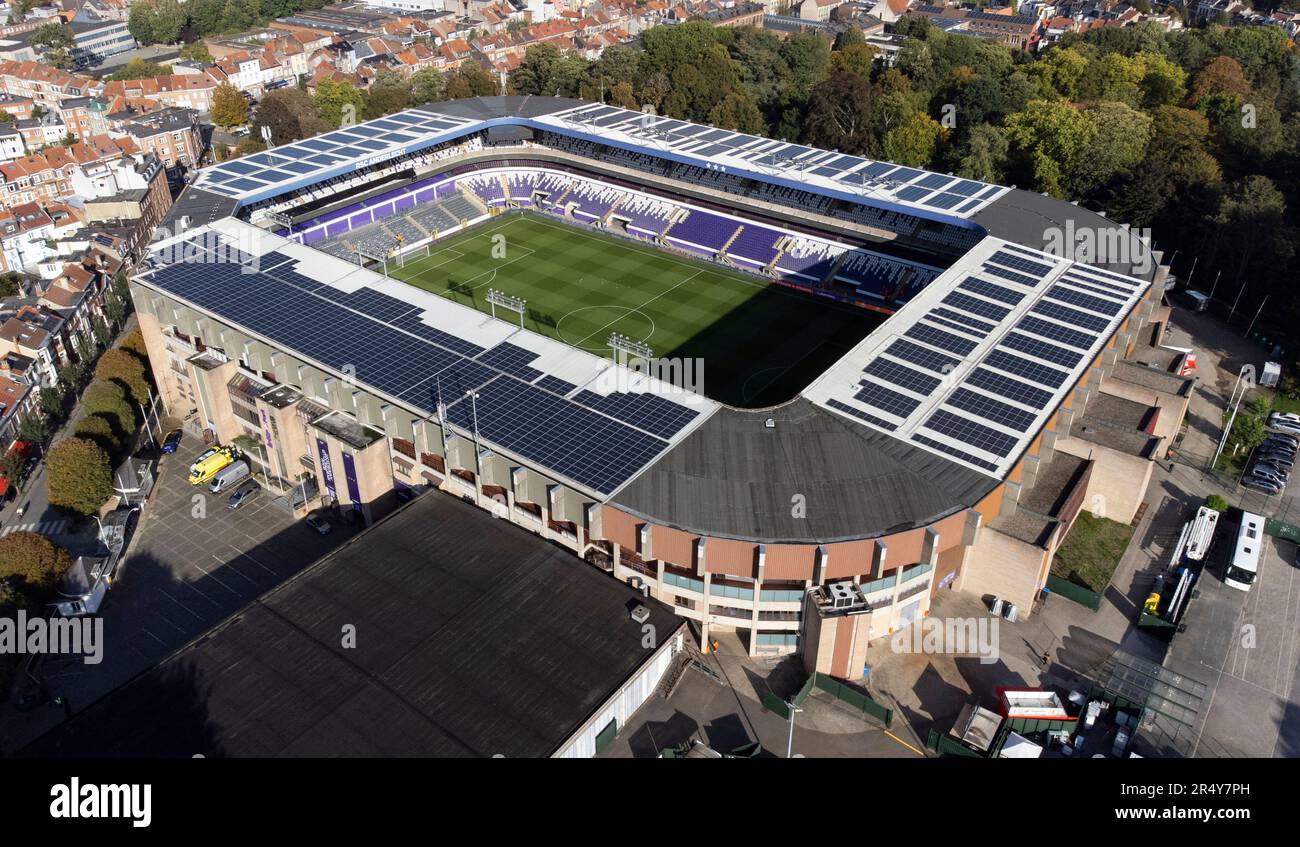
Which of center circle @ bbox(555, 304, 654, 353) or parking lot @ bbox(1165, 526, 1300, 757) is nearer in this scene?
parking lot @ bbox(1165, 526, 1300, 757)

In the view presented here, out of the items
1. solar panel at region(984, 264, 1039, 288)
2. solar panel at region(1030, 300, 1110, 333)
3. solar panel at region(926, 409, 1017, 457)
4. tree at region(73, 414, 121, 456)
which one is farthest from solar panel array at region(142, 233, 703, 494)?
solar panel at region(984, 264, 1039, 288)

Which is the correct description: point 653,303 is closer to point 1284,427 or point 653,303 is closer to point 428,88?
point 1284,427

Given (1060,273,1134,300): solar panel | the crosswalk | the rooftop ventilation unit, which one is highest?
(1060,273,1134,300): solar panel

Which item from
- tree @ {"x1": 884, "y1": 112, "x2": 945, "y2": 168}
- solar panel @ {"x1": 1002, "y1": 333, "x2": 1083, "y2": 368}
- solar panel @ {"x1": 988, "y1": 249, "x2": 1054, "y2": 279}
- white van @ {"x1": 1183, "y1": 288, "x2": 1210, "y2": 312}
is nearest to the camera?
solar panel @ {"x1": 1002, "y1": 333, "x2": 1083, "y2": 368}

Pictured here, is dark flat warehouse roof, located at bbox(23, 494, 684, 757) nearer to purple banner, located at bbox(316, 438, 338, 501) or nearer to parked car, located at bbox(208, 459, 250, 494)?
purple banner, located at bbox(316, 438, 338, 501)

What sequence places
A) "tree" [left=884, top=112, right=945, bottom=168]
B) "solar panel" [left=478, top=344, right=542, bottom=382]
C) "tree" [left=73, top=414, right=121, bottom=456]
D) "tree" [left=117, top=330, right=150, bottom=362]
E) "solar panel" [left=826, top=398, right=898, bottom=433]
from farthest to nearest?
"tree" [left=884, top=112, right=945, bottom=168] < "tree" [left=117, top=330, right=150, bottom=362] < "tree" [left=73, top=414, right=121, bottom=456] < "solar panel" [left=478, top=344, right=542, bottom=382] < "solar panel" [left=826, top=398, right=898, bottom=433]

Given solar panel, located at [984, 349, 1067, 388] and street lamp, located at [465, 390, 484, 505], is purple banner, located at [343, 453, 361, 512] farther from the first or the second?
solar panel, located at [984, 349, 1067, 388]

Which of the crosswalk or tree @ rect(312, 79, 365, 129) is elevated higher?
tree @ rect(312, 79, 365, 129)

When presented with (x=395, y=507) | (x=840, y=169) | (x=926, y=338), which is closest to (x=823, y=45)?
(x=840, y=169)
